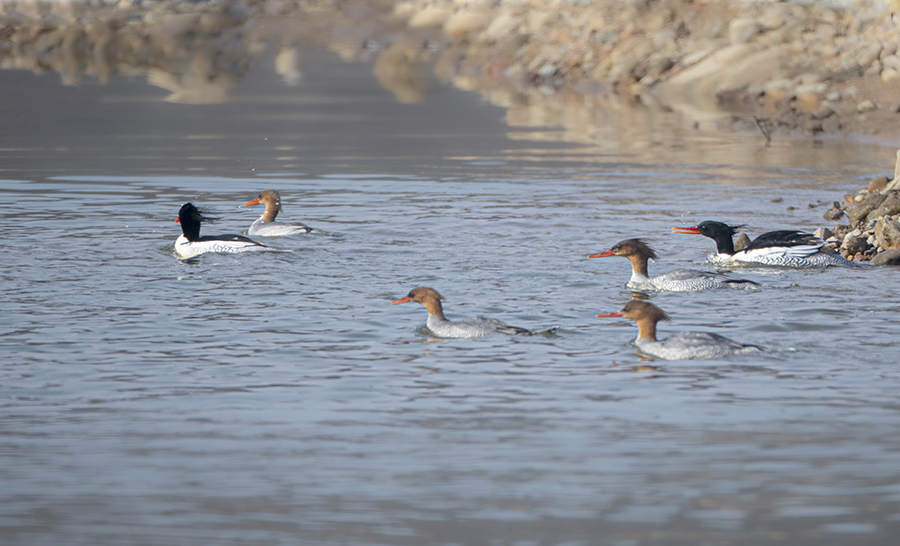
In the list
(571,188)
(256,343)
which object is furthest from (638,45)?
(256,343)

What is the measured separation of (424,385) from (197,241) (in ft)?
23.1

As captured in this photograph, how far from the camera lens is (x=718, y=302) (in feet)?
44.1

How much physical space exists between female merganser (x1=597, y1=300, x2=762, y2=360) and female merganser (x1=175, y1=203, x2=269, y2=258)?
6.65 meters

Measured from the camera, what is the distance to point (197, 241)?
640 inches

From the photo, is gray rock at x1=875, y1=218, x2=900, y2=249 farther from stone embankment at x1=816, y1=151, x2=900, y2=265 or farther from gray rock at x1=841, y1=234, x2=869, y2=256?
gray rock at x1=841, y1=234, x2=869, y2=256

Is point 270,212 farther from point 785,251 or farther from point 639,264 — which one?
point 785,251

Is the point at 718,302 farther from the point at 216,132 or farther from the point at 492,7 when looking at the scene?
the point at 492,7

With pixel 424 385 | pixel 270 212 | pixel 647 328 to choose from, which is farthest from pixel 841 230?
pixel 424 385

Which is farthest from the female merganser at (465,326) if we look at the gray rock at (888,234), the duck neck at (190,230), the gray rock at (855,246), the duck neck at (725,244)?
the gray rock at (888,234)

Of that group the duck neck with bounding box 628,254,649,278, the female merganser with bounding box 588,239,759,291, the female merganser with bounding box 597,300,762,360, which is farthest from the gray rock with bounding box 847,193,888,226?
the female merganser with bounding box 597,300,762,360

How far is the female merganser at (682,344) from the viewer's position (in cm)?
1083

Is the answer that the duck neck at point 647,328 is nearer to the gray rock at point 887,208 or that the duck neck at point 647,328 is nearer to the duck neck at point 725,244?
the duck neck at point 725,244

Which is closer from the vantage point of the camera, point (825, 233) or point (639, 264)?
point (639, 264)

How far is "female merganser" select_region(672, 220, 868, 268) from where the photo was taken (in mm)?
15281
